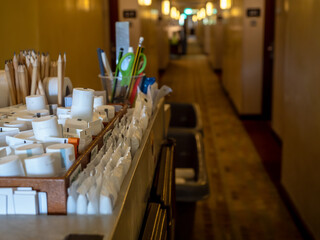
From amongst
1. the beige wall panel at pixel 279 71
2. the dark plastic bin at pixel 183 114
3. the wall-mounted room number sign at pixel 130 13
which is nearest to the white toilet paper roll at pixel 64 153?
the dark plastic bin at pixel 183 114

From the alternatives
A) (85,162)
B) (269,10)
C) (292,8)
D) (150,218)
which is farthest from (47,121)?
(269,10)

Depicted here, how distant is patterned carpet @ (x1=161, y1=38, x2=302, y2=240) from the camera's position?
3420mm

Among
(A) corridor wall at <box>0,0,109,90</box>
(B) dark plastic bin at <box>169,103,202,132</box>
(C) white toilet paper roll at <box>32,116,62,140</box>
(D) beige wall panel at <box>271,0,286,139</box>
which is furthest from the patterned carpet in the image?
(C) white toilet paper roll at <box>32,116,62,140</box>

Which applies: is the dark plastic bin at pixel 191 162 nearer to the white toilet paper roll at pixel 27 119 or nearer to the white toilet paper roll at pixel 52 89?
the white toilet paper roll at pixel 52 89

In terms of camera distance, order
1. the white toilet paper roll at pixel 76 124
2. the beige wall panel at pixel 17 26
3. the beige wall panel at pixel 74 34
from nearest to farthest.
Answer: the white toilet paper roll at pixel 76 124 < the beige wall panel at pixel 17 26 < the beige wall panel at pixel 74 34

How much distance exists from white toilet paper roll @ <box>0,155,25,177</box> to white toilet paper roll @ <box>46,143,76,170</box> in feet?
0.25

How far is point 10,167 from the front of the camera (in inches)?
35.4

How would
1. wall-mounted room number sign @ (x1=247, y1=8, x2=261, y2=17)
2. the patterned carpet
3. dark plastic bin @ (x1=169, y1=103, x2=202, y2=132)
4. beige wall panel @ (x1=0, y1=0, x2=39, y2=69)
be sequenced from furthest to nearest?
wall-mounted room number sign @ (x1=247, y1=8, x2=261, y2=17) < dark plastic bin @ (x1=169, y1=103, x2=202, y2=132) < the patterned carpet < beige wall panel @ (x1=0, y1=0, x2=39, y2=69)

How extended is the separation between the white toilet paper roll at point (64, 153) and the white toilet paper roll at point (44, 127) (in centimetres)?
8

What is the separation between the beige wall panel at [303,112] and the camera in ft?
9.77

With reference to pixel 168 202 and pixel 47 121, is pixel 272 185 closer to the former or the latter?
pixel 168 202

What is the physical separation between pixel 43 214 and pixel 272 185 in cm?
380

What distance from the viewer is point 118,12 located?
7.79m

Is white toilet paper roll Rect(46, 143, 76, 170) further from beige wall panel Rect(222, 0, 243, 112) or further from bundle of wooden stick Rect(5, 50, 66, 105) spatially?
beige wall panel Rect(222, 0, 243, 112)
